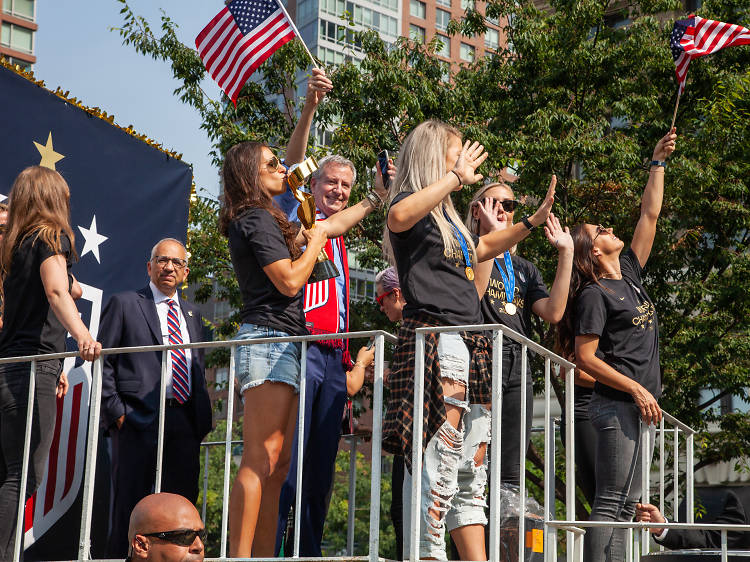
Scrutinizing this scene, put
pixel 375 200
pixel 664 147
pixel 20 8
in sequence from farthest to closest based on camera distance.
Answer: pixel 20 8
pixel 664 147
pixel 375 200

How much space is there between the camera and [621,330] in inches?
221

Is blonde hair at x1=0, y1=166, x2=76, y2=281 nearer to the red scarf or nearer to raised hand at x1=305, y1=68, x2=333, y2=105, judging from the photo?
the red scarf

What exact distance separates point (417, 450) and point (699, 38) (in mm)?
5547

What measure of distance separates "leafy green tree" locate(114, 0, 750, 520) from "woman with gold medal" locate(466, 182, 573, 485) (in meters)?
6.79

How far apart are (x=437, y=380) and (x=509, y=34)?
12221 millimetres

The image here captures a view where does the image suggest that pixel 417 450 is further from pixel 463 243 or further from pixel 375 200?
pixel 375 200

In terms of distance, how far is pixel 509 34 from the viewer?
608 inches

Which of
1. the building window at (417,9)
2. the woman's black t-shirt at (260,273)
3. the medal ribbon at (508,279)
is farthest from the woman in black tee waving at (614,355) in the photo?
the building window at (417,9)

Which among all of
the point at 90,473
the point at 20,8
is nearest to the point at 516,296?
the point at 90,473

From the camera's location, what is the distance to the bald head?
3.63 meters

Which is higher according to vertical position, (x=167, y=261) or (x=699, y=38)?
(x=699, y=38)

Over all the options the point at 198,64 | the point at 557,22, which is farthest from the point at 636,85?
the point at 198,64

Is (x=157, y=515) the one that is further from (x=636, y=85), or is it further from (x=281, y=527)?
(x=636, y=85)

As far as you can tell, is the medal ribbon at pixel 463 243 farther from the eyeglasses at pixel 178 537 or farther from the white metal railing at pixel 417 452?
the eyeglasses at pixel 178 537
